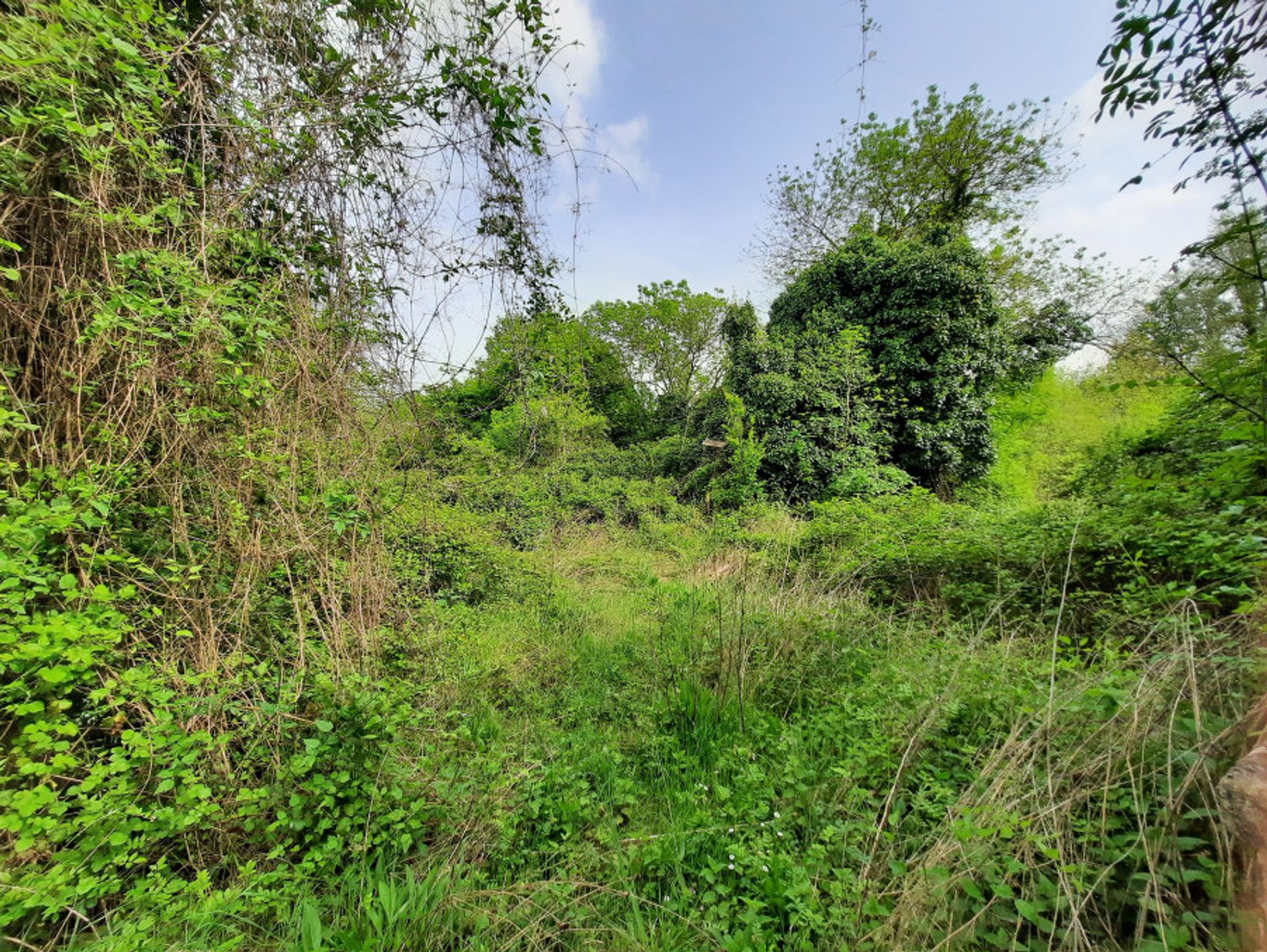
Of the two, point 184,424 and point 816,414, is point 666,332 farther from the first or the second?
point 184,424

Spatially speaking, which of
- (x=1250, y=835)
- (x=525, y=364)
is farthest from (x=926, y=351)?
(x=1250, y=835)

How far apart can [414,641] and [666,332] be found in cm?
1850

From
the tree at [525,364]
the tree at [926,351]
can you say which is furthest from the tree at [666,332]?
the tree at [525,364]

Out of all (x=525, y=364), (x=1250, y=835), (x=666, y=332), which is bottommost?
(x=1250, y=835)

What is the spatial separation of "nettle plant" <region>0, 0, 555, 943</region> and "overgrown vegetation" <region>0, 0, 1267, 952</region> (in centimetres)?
2

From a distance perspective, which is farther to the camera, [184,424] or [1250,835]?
[184,424]

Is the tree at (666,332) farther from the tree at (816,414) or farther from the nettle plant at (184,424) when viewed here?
the nettle plant at (184,424)

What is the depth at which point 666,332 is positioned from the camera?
19328 millimetres

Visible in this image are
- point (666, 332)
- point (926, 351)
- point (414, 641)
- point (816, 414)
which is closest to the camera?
point (414, 641)

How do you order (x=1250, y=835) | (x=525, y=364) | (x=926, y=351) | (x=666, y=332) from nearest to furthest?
(x=1250, y=835) → (x=525, y=364) → (x=926, y=351) → (x=666, y=332)

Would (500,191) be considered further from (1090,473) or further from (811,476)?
(811,476)

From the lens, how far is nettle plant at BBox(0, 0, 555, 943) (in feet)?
4.89

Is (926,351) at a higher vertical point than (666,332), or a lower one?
lower

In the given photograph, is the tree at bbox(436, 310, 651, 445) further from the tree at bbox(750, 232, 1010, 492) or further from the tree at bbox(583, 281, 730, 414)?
the tree at bbox(583, 281, 730, 414)
